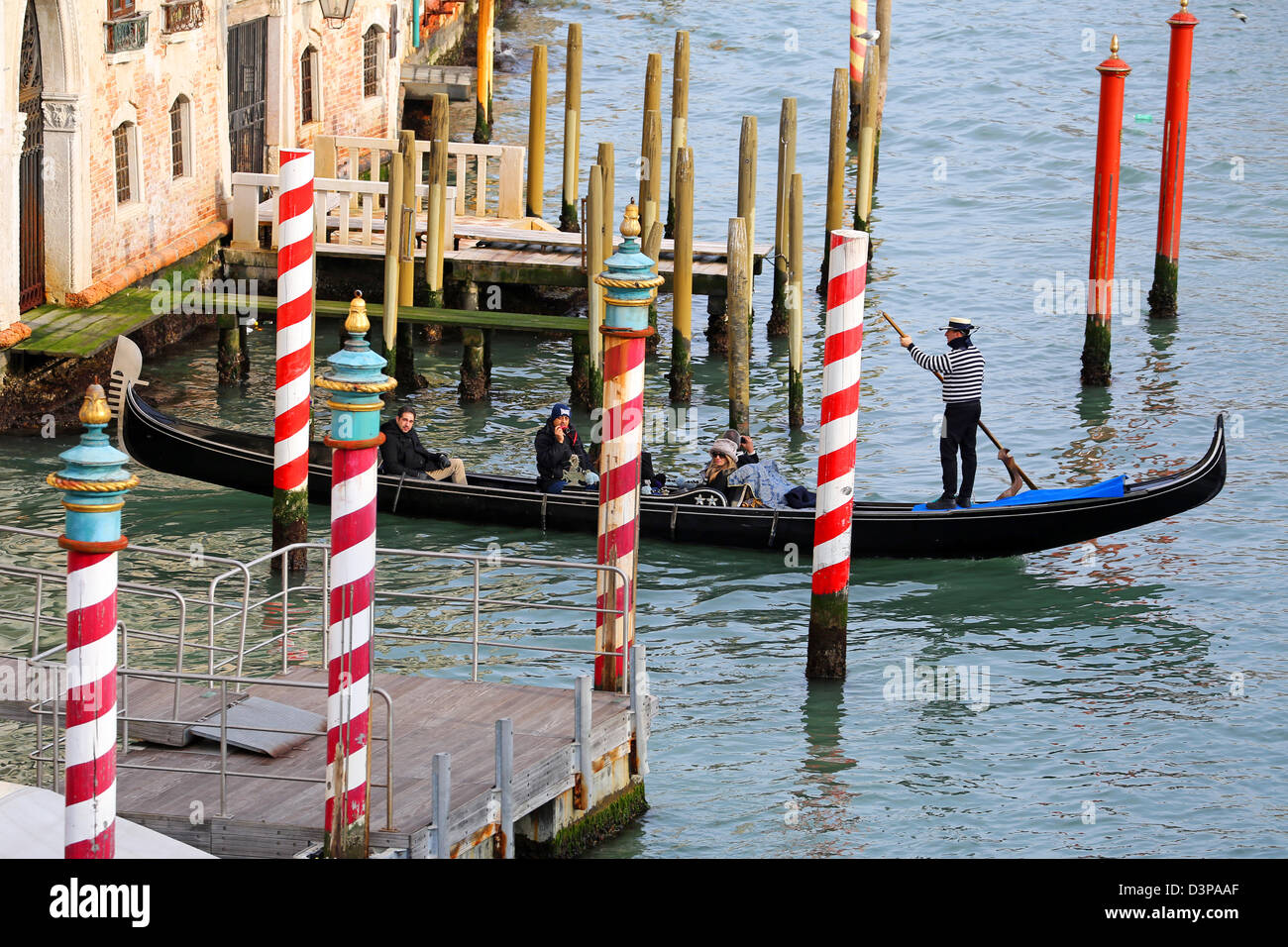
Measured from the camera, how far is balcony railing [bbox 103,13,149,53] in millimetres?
14852

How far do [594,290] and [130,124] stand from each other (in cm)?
393

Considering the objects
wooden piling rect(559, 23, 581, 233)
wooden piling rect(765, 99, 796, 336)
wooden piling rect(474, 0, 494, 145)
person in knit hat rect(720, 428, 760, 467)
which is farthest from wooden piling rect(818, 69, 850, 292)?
wooden piling rect(474, 0, 494, 145)

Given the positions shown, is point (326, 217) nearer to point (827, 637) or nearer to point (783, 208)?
point (783, 208)

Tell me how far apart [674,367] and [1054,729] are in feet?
19.3

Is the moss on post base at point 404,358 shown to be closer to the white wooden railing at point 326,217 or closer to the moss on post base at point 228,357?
the white wooden railing at point 326,217

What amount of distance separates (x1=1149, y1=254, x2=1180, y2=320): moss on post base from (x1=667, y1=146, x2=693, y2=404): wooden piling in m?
5.00

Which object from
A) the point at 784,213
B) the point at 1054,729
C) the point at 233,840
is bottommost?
the point at 1054,729

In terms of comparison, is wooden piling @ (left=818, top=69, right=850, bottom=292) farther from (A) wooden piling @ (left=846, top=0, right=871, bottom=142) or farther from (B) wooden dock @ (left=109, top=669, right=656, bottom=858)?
(B) wooden dock @ (left=109, top=669, right=656, bottom=858)

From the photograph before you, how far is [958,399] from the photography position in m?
12.5
